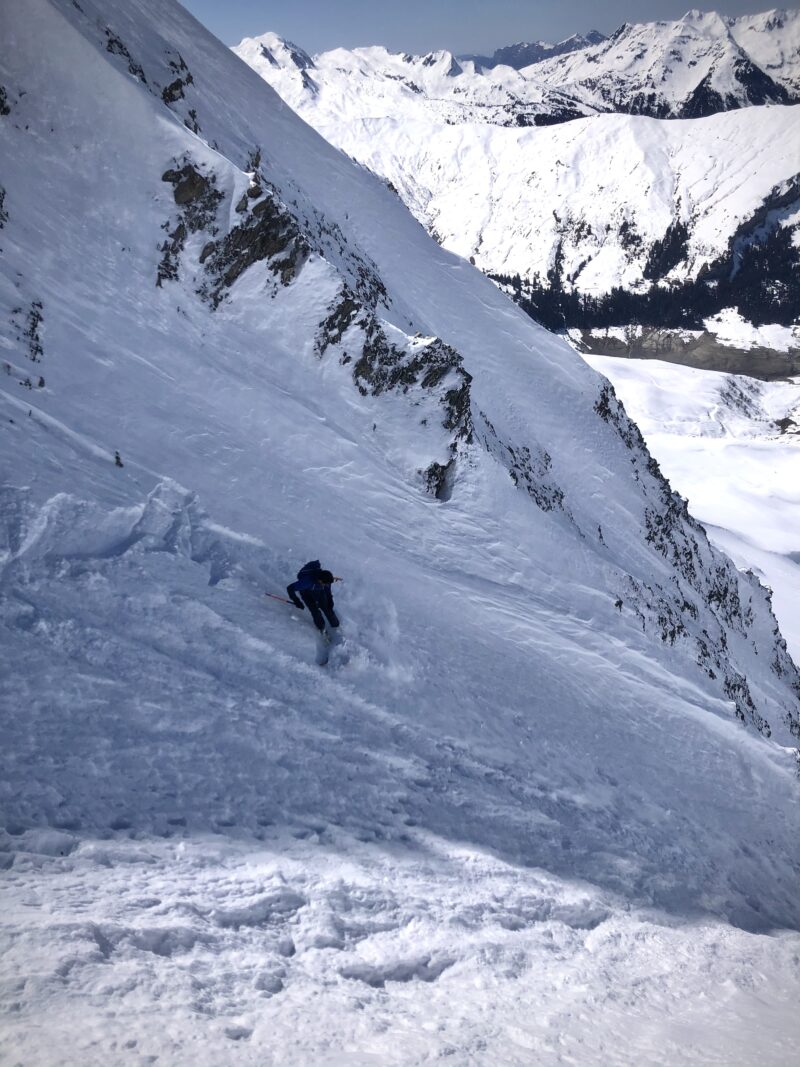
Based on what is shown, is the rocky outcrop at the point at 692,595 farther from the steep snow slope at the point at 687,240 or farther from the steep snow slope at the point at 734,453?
the steep snow slope at the point at 687,240

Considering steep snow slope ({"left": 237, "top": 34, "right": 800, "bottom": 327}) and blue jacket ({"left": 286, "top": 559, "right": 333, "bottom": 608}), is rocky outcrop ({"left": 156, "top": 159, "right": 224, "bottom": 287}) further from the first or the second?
steep snow slope ({"left": 237, "top": 34, "right": 800, "bottom": 327})

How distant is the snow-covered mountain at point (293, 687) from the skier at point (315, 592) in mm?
542

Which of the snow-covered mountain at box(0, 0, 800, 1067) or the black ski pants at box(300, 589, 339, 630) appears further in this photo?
the black ski pants at box(300, 589, 339, 630)

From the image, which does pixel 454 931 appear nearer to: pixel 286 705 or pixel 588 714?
pixel 286 705

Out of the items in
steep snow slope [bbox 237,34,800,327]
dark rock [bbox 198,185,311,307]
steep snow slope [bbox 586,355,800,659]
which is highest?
steep snow slope [bbox 237,34,800,327]

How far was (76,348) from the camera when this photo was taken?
13609 millimetres

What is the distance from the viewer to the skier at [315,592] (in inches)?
450

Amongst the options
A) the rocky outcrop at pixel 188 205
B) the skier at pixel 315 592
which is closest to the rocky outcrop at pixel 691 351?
the rocky outcrop at pixel 188 205

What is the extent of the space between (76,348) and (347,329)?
7856 mm

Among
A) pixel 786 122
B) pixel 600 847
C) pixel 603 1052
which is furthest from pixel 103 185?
pixel 786 122

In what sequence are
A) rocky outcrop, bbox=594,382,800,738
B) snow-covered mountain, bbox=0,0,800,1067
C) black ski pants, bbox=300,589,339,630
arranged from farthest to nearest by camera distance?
1. rocky outcrop, bbox=594,382,800,738
2. black ski pants, bbox=300,589,339,630
3. snow-covered mountain, bbox=0,0,800,1067

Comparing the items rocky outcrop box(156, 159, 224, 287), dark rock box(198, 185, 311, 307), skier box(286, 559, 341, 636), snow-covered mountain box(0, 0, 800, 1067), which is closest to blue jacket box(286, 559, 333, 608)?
skier box(286, 559, 341, 636)

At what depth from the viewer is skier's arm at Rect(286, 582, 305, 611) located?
1149 centimetres

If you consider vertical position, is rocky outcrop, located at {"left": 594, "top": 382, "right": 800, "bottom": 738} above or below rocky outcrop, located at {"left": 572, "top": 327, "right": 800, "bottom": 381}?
below
